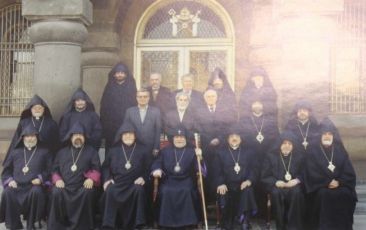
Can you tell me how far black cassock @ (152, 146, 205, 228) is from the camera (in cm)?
726

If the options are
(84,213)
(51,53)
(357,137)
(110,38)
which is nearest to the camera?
(84,213)

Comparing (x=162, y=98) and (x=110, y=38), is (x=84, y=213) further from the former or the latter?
(x=110, y=38)

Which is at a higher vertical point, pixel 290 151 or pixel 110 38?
pixel 110 38

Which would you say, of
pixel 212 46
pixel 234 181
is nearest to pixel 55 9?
pixel 234 181

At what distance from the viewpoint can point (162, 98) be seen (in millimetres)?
8320

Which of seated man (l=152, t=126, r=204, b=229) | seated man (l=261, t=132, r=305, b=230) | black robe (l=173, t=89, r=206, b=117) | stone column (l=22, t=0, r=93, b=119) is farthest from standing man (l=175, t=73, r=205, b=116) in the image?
stone column (l=22, t=0, r=93, b=119)

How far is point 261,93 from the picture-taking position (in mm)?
7801

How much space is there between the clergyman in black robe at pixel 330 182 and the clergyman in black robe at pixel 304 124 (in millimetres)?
103

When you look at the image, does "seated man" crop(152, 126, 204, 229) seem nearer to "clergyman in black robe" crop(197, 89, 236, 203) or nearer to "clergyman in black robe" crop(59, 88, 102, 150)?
"clergyman in black robe" crop(197, 89, 236, 203)


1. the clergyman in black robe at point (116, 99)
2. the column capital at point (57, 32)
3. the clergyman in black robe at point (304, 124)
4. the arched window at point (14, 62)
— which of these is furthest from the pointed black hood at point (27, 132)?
the arched window at point (14, 62)

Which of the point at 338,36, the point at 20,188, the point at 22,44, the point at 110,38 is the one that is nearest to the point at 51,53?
the point at 20,188

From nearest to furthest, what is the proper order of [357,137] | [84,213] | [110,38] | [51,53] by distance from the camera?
[84,213] < [51,53] < [357,137] < [110,38]

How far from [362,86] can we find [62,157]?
5815 mm

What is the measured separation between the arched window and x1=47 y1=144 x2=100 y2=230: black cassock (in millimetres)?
4468
